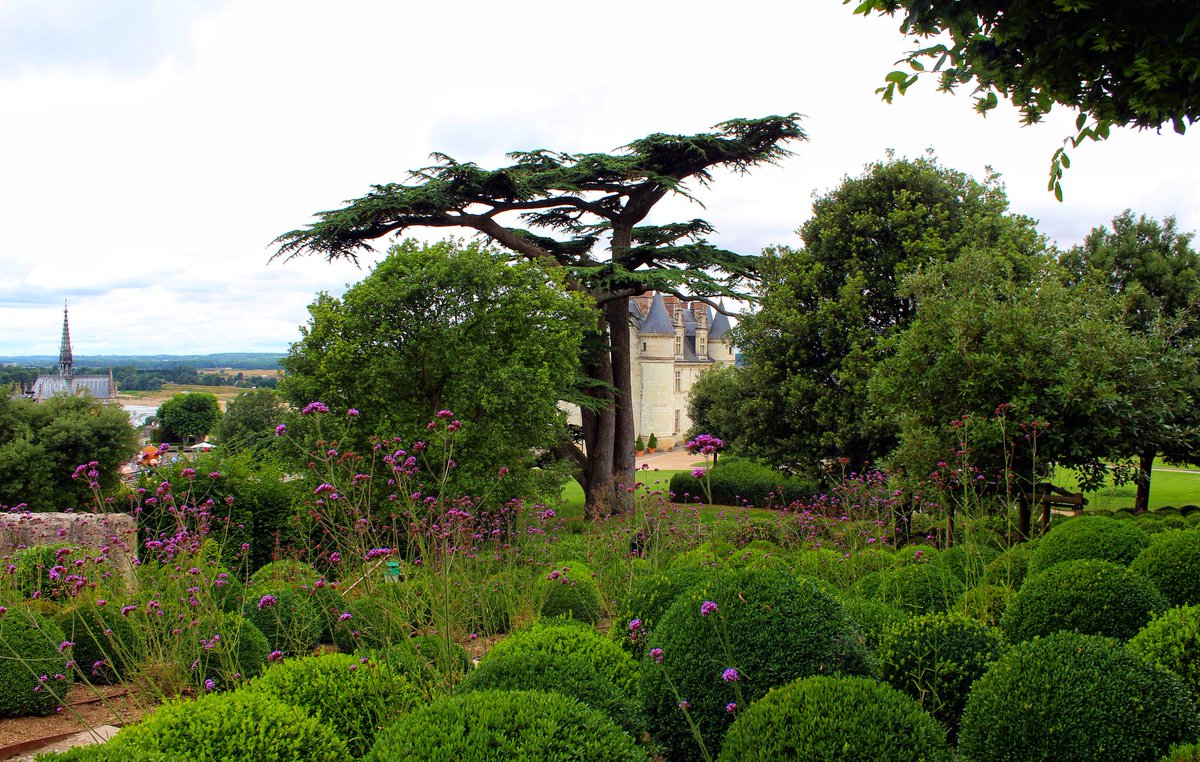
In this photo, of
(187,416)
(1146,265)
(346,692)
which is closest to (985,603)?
(346,692)

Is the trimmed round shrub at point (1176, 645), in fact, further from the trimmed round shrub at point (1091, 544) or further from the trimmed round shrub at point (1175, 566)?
the trimmed round shrub at point (1091, 544)

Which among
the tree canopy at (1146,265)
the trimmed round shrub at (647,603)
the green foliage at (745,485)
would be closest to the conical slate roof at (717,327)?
the green foliage at (745,485)

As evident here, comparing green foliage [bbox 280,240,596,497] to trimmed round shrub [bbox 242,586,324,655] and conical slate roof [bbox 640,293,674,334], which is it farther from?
conical slate roof [bbox 640,293,674,334]

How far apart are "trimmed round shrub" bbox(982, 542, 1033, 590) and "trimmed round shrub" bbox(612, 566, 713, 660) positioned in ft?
9.27

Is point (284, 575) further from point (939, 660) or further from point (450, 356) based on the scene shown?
point (450, 356)

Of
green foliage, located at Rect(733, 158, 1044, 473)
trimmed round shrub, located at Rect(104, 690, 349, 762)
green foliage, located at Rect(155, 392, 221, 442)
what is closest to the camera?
trimmed round shrub, located at Rect(104, 690, 349, 762)

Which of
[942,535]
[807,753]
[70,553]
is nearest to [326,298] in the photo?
[70,553]

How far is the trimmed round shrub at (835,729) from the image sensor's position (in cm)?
290

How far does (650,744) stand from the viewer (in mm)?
3832

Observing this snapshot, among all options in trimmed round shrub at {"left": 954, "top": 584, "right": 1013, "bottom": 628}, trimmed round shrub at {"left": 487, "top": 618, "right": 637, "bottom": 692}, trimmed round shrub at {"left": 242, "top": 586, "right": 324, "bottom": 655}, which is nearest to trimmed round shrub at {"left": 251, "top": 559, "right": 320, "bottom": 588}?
trimmed round shrub at {"left": 242, "top": 586, "right": 324, "bottom": 655}

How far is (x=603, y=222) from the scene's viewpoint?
78.7 ft

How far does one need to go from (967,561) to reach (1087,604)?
1631 mm

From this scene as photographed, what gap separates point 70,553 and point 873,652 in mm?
6864

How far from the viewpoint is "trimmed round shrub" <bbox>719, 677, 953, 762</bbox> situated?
2896 mm
